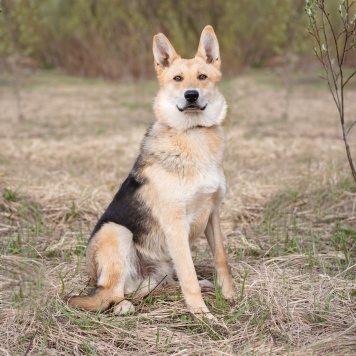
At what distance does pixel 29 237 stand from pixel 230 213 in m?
1.82

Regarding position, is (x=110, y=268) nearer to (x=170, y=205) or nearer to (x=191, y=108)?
(x=170, y=205)

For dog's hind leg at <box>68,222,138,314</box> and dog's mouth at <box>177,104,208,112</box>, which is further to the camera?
dog's mouth at <box>177,104,208,112</box>

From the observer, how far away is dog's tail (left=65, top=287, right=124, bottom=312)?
314 centimetres

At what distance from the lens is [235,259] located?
A: 13.4ft

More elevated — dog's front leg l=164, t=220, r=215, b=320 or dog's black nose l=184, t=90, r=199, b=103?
dog's black nose l=184, t=90, r=199, b=103

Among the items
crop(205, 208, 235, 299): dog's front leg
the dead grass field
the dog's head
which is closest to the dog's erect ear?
the dog's head

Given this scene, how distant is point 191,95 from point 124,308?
54.6 inches

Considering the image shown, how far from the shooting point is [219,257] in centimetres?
346

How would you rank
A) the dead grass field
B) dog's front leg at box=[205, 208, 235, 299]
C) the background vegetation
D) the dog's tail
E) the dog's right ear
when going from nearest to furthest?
the dead grass field → the dog's tail → dog's front leg at box=[205, 208, 235, 299] → the dog's right ear → the background vegetation

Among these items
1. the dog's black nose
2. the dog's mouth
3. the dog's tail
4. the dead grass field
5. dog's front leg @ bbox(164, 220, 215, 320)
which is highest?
the dog's black nose

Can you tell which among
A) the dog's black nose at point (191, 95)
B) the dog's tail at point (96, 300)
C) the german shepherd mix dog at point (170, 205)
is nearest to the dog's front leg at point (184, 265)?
the german shepherd mix dog at point (170, 205)

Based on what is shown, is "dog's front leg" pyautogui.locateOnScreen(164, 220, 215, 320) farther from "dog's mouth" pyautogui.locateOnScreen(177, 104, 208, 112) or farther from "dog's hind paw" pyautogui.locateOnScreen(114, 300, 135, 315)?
"dog's mouth" pyautogui.locateOnScreen(177, 104, 208, 112)

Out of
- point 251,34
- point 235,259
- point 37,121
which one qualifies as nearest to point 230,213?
point 235,259

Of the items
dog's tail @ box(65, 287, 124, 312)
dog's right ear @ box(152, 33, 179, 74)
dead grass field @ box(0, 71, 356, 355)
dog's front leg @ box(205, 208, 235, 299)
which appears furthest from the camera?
dog's right ear @ box(152, 33, 179, 74)
